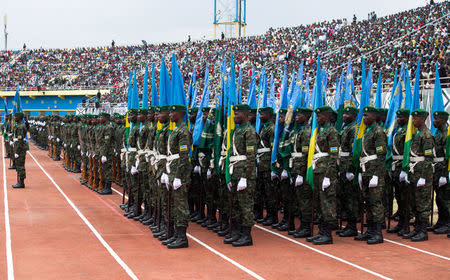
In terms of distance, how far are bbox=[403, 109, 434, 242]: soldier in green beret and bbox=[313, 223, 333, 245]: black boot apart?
4.50ft

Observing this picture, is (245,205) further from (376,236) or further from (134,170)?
(134,170)

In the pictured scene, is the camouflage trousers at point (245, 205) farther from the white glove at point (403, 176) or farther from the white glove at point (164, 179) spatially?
the white glove at point (403, 176)

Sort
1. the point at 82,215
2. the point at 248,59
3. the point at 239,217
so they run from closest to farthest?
1. the point at 239,217
2. the point at 82,215
3. the point at 248,59

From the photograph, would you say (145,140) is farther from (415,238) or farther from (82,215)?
(415,238)

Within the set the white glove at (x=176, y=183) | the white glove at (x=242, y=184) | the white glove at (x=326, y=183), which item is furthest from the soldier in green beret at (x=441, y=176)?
the white glove at (x=176, y=183)

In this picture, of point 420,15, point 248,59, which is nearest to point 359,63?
point 420,15

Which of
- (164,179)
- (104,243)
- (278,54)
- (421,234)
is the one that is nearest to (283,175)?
(164,179)

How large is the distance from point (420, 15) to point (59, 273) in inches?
1055

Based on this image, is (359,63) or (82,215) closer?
(82,215)

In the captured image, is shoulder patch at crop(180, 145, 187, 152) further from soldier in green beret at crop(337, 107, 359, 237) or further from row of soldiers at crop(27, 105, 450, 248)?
soldier in green beret at crop(337, 107, 359, 237)

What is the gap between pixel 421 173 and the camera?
7906mm

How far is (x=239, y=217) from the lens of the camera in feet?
25.0

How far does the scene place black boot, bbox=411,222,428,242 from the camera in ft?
25.5

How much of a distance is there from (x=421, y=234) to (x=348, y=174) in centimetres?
149
